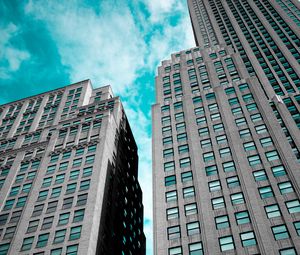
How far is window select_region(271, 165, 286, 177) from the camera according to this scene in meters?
46.7

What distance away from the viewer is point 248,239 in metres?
40.4

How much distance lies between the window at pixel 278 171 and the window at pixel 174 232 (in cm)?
1502

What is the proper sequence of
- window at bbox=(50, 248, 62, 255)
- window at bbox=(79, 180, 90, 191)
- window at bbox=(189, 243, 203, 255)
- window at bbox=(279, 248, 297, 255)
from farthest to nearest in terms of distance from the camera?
window at bbox=(79, 180, 90, 191) < window at bbox=(50, 248, 62, 255) < window at bbox=(189, 243, 203, 255) < window at bbox=(279, 248, 297, 255)

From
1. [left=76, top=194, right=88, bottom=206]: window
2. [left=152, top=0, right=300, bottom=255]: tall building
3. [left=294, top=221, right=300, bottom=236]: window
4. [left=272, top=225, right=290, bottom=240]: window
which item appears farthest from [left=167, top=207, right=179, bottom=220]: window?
[left=294, top=221, right=300, bottom=236]: window

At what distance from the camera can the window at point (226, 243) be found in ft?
132

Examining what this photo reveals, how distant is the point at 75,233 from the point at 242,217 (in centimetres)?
2331

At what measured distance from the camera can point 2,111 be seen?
334 feet

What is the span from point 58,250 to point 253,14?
338 ft

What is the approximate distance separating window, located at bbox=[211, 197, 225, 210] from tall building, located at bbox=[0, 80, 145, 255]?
17.5 meters

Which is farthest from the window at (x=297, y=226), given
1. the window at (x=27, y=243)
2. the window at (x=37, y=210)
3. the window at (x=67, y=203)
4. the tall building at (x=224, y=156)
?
the window at (x=37, y=210)

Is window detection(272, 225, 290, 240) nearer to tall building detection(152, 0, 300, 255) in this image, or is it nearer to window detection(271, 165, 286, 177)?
tall building detection(152, 0, 300, 255)

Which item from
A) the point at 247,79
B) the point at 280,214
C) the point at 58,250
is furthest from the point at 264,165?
the point at 58,250

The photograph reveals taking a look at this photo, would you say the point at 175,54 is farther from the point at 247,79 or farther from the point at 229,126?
the point at 229,126

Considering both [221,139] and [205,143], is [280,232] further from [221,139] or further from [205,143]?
[205,143]
